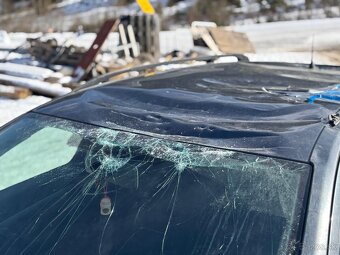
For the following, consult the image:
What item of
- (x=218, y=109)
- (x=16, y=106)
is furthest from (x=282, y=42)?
(x=218, y=109)

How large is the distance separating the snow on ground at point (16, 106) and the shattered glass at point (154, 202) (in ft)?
14.6

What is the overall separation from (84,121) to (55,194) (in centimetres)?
32

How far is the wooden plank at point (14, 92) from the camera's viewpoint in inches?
286

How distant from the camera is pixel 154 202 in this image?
5.82ft

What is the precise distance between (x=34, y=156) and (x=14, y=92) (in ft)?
17.4

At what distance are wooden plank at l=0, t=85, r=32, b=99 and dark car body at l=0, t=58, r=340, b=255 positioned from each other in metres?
4.95

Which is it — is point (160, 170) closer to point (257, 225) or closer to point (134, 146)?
point (134, 146)

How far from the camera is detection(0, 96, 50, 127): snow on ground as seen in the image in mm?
6393

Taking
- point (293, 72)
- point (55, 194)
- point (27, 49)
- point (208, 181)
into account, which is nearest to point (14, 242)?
point (55, 194)

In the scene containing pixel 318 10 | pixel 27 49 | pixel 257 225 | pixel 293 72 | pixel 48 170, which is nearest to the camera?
pixel 257 225

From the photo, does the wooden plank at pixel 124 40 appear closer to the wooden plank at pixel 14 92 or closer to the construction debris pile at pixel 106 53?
the construction debris pile at pixel 106 53

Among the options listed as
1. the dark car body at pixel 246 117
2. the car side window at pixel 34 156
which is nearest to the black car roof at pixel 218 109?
the dark car body at pixel 246 117

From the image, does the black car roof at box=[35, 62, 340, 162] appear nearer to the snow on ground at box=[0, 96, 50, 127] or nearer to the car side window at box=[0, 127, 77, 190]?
the car side window at box=[0, 127, 77, 190]

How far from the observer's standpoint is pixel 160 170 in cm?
183
